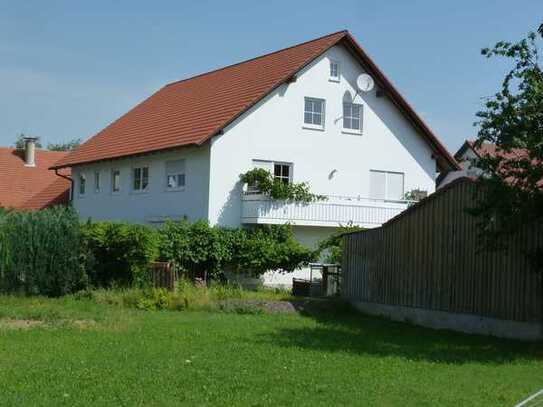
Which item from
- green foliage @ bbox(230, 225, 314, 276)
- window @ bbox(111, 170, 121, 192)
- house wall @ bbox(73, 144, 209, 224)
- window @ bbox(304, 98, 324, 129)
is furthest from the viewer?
window @ bbox(111, 170, 121, 192)

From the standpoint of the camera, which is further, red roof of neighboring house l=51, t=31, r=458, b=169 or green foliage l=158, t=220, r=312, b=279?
red roof of neighboring house l=51, t=31, r=458, b=169

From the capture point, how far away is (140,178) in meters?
34.7

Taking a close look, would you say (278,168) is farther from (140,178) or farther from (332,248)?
(140,178)

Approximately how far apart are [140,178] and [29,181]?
15.4 metres

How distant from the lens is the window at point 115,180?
3641 cm

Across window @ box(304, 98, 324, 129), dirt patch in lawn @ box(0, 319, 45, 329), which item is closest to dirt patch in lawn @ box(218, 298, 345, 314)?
dirt patch in lawn @ box(0, 319, 45, 329)

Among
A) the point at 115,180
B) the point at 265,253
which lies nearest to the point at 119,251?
the point at 265,253

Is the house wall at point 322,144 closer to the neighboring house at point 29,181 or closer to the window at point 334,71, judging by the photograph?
the window at point 334,71

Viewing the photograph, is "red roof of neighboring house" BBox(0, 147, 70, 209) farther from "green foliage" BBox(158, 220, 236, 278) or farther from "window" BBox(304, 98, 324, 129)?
"green foliage" BBox(158, 220, 236, 278)

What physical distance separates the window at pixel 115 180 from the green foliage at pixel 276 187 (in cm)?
811

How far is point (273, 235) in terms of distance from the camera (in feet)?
97.0

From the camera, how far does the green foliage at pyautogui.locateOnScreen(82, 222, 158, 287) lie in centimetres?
2373

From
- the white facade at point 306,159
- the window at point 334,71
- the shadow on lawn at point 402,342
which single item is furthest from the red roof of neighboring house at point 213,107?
the shadow on lawn at point 402,342

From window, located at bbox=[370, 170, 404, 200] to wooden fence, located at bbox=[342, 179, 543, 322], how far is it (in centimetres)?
1072
